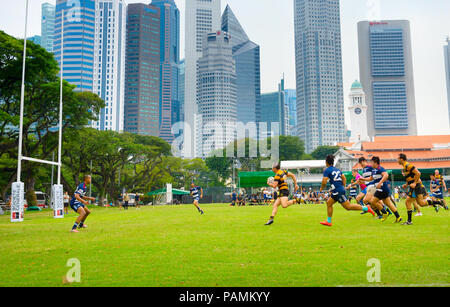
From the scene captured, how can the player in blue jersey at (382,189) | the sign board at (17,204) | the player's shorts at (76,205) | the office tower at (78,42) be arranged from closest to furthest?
the player in blue jersey at (382,189) → the player's shorts at (76,205) → the sign board at (17,204) → the office tower at (78,42)

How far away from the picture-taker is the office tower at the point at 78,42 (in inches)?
7062

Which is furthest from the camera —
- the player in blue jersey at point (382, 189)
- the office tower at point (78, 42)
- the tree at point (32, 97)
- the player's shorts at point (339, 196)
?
the office tower at point (78, 42)

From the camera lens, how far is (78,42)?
18150cm

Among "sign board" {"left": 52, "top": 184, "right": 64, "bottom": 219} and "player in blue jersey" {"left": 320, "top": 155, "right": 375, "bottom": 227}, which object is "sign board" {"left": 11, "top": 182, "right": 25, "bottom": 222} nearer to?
"sign board" {"left": 52, "top": 184, "right": 64, "bottom": 219}

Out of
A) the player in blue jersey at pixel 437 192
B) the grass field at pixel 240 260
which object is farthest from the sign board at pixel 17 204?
the player in blue jersey at pixel 437 192

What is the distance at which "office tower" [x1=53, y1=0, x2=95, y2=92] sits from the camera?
589 feet

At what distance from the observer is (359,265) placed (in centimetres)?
580

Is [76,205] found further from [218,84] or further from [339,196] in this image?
[218,84]

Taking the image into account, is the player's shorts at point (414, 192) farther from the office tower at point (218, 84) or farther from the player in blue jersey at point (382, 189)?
the office tower at point (218, 84)
